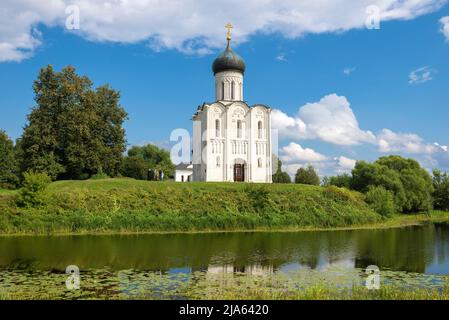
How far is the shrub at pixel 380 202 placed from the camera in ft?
115

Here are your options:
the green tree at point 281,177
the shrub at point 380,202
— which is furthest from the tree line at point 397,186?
the green tree at point 281,177

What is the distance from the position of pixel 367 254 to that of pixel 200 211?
13.0 meters

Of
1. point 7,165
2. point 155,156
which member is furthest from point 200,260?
point 155,156

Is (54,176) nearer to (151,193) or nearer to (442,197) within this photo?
(151,193)

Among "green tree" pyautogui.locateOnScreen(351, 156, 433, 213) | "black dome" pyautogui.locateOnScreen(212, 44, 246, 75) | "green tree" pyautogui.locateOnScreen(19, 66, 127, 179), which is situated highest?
"black dome" pyautogui.locateOnScreen(212, 44, 246, 75)

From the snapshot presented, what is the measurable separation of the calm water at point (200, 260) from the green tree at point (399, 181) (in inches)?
671

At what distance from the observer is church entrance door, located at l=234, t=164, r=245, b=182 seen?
41.8 metres

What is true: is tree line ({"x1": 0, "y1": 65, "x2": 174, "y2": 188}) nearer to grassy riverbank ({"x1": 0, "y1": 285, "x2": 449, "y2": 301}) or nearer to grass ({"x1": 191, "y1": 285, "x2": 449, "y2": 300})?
grassy riverbank ({"x1": 0, "y1": 285, "x2": 449, "y2": 301})

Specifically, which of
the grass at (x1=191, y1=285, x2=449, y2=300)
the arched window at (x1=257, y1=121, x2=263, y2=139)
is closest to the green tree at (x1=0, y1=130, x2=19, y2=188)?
the arched window at (x1=257, y1=121, x2=263, y2=139)

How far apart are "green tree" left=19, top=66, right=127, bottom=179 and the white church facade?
8.15 metres

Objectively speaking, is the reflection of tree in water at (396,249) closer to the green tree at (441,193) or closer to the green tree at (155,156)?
the green tree at (441,193)

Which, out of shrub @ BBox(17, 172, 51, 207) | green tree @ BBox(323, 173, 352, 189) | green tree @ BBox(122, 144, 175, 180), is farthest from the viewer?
green tree @ BBox(122, 144, 175, 180)
